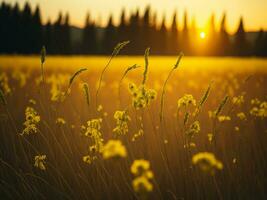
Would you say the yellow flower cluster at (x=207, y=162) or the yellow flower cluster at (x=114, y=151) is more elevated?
the yellow flower cluster at (x=114, y=151)

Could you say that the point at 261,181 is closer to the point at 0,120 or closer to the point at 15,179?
the point at 15,179

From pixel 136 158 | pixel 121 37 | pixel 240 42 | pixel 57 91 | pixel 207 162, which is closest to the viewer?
pixel 207 162

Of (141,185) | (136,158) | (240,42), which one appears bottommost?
(136,158)

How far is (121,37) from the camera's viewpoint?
5578cm

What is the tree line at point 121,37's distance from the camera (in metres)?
49.9

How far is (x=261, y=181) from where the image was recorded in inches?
142

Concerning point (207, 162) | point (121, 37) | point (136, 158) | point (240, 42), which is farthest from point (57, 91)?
point (121, 37)

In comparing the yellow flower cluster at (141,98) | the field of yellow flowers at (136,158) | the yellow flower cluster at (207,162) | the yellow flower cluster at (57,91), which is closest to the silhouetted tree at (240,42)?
the yellow flower cluster at (57,91)

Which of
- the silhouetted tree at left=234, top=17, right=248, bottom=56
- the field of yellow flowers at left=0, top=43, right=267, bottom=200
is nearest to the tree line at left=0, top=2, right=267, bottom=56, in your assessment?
the silhouetted tree at left=234, top=17, right=248, bottom=56

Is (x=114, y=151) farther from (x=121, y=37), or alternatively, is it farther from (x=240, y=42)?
(x=121, y=37)

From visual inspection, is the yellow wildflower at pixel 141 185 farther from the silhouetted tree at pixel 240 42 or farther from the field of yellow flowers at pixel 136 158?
the silhouetted tree at pixel 240 42

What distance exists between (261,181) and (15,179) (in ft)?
6.46

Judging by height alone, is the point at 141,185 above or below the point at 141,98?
below

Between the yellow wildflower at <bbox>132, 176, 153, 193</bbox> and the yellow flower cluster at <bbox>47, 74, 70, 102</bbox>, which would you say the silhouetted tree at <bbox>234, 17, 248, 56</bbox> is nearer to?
the yellow flower cluster at <bbox>47, 74, 70, 102</bbox>
